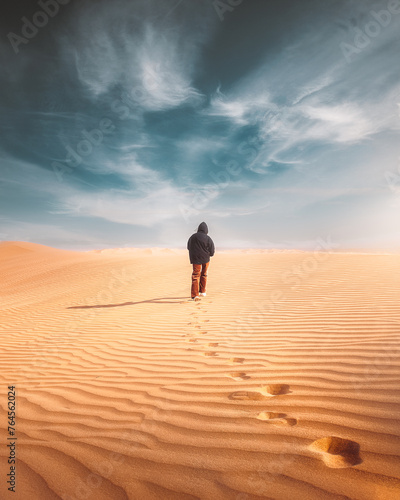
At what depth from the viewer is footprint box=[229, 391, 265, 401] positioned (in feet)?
8.30

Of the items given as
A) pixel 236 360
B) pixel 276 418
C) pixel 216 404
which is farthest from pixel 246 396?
pixel 236 360

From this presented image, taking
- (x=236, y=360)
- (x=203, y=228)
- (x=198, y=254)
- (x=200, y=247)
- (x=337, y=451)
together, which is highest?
(x=203, y=228)

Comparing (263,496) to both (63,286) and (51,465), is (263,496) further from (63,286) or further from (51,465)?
(63,286)

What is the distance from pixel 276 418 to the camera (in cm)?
219

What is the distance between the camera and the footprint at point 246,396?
2.53 meters

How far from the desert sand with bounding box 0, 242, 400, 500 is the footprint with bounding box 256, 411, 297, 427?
0.6 inches

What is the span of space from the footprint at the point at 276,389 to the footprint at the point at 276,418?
0.37 metres

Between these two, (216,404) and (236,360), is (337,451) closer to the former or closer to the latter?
(216,404)

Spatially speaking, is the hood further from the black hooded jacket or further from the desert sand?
the desert sand

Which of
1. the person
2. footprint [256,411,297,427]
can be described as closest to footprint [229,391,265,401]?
footprint [256,411,297,427]

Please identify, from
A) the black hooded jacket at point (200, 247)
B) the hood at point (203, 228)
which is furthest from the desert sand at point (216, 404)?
the hood at point (203, 228)

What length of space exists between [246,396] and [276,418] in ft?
1.39

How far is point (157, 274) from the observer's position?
13.8 metres

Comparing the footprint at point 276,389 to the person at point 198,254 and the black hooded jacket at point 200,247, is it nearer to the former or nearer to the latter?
the person at point 198,254
